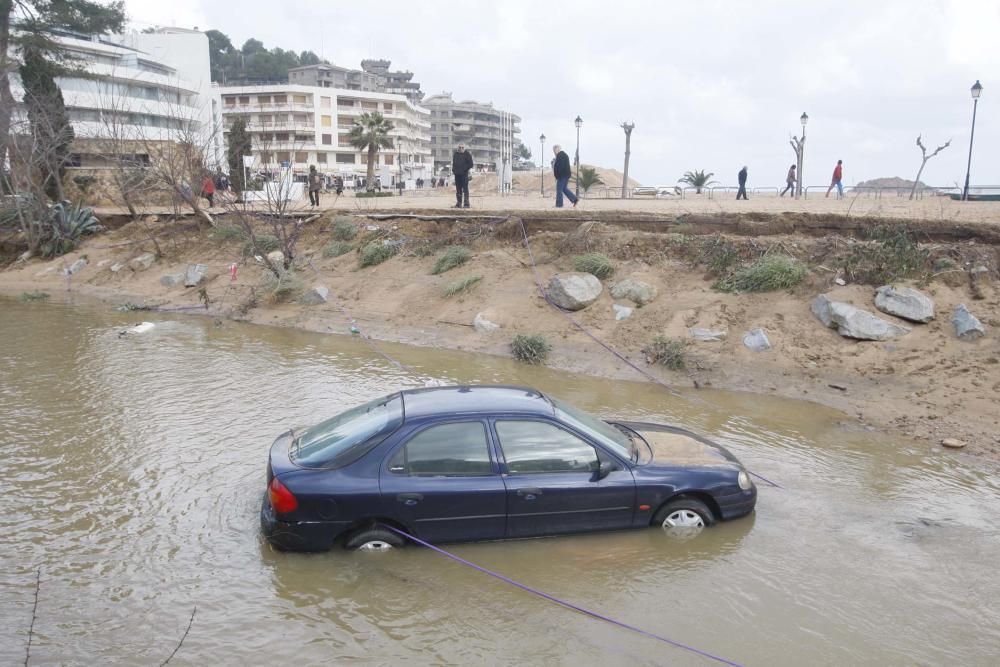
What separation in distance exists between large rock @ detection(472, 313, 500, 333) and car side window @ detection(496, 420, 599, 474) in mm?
8673

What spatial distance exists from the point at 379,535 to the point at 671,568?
2412mm

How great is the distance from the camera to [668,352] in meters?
12.4

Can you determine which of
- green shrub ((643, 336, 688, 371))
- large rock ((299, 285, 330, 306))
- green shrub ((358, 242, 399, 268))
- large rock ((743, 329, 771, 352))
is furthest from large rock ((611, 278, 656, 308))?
large rock ((299, 285, 330, 306))

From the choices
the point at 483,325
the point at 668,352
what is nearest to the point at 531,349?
the point at 483,325

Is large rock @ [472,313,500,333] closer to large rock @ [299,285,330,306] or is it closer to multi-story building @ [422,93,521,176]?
large rock @ [299,285,330,306]

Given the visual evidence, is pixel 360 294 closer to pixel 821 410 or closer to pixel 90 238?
pixel 821 410

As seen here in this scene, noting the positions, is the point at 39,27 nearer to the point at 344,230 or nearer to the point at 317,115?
the point at 344,230

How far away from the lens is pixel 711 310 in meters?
13.3

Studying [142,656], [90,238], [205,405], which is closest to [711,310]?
[205,405]

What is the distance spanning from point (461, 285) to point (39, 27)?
1172 inches

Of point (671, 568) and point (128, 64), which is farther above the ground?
point (128, 64)

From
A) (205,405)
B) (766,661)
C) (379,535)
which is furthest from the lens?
(205,405)

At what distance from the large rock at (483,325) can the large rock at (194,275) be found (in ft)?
34.2

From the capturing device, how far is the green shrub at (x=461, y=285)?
16.3 metres
